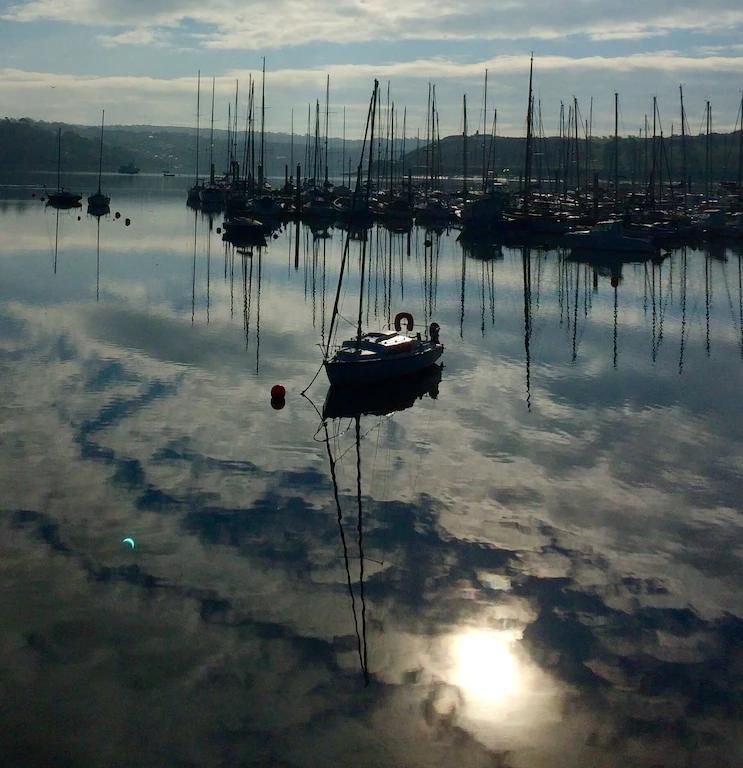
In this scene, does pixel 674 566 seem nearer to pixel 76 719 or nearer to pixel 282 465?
pixel 282 465

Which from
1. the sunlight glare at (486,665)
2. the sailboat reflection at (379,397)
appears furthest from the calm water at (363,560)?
the sailboat reflection at (379,397)

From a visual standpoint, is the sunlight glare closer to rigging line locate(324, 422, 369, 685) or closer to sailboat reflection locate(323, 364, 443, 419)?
rigging line locate(324, 422, 369, 685)

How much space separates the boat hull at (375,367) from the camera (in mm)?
29375

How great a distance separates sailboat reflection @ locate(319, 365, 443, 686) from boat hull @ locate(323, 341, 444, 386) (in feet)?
1.23

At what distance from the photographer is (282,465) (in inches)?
907

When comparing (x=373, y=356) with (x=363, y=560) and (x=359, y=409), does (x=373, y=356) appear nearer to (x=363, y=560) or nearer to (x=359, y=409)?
(x=359, y=409)

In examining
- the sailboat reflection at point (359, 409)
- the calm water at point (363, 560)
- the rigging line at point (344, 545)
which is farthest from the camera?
the sailboat reflection at point (359, 409)

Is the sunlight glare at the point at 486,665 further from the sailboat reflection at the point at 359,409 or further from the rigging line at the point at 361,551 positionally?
the sailboat reflection at the point at 359,409

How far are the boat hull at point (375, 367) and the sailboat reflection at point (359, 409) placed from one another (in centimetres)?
38

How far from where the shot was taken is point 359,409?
94.3ft

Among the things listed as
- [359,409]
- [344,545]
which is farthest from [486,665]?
[359,409]

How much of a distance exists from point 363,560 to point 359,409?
11.3m

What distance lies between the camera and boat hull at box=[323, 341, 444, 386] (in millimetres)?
29375

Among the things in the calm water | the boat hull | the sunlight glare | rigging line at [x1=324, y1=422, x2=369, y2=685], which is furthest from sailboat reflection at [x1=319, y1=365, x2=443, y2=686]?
the sunlight glare
